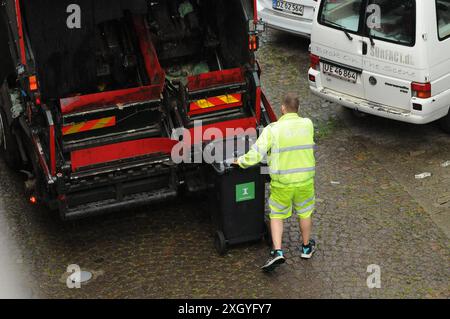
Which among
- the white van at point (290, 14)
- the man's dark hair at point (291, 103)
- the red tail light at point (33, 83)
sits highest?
the red tail light at point (33, 83)

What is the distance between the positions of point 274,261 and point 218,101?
158 centimetres

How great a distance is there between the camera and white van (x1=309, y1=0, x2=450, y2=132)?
7582 mm

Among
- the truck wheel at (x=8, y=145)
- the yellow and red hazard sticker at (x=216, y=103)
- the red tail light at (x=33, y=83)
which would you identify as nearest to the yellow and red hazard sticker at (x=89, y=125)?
the red tail light at (x=33, y=83)

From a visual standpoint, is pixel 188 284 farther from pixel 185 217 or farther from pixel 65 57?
pixel 65 57

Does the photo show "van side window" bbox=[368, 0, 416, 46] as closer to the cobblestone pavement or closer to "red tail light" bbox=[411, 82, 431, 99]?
"red tail light" bbox=[411, 82, 431, 99]

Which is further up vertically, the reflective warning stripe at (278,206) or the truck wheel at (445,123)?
the reflective warning stripe at (278,206)

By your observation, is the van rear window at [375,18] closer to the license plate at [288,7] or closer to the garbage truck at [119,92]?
the garbage truck at [119,92]

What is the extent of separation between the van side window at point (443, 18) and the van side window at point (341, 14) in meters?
0.81

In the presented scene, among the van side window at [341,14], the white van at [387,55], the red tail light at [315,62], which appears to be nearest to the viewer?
the white van at [387,55]

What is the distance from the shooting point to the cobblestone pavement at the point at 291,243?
605 centimetres

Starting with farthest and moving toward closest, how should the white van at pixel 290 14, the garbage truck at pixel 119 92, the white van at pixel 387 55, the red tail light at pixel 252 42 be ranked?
1. the white van at pixel 290 14
2. the white van at pixel 387 55
3. the red tail light at pixel 252 42
4. the garbage truck at pixel 119 92

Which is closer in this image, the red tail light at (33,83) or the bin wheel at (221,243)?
the red tail light at (33,83)

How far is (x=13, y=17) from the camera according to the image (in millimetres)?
6160

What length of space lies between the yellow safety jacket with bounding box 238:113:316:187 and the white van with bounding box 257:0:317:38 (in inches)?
182
